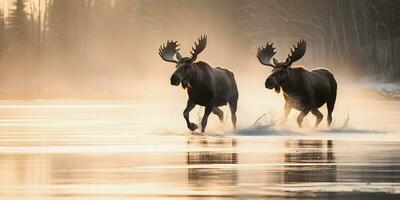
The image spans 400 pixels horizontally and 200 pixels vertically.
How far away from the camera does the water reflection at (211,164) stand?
1938 centimetres

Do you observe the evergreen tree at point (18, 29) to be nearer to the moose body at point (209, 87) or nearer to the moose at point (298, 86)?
the moose at point (298, 86)

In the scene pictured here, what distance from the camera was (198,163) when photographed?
23.1 meters

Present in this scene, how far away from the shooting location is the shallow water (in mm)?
17938

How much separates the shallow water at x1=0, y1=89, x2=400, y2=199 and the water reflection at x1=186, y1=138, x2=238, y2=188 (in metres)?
0.01

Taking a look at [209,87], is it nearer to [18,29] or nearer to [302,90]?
[302,90]

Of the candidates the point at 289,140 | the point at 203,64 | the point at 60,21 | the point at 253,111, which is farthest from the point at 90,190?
the point at 60,21

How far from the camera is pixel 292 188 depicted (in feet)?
59.5

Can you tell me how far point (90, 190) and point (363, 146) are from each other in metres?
10.6

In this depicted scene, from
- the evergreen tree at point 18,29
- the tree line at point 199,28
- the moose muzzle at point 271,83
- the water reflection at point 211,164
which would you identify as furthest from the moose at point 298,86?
the evergreen tree at point 18,29

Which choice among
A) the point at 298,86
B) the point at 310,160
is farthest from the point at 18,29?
the point at 310,160

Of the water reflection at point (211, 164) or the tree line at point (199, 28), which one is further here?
the tree line at point (199, 28)

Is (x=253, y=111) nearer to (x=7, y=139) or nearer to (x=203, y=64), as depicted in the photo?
(x=203, y=64)

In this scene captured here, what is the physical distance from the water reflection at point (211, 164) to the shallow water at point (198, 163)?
1 cm

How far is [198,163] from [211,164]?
0.34m
